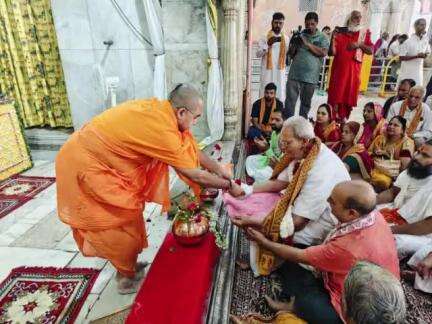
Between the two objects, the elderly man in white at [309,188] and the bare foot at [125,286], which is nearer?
the elderly man in white at [309,188]

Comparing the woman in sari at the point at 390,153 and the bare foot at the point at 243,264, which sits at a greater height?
the woman in sari at the point at 390,153

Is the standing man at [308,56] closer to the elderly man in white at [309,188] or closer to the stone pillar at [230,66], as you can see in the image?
the stone pillar at [230,66]

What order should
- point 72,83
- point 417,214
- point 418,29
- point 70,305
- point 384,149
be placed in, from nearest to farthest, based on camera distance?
1. point 70,305
2. point 417,214
3. point 384,149
4. point 72,83
5. point 418,29

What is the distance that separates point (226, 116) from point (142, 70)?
1563mm

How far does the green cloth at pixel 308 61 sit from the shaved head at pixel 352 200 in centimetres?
388

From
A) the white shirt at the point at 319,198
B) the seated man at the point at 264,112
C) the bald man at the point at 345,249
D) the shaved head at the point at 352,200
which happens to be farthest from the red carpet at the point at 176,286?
the seated man at the point at 264,112

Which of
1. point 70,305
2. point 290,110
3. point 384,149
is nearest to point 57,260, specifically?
point 70,305

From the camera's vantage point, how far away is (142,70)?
503 cm

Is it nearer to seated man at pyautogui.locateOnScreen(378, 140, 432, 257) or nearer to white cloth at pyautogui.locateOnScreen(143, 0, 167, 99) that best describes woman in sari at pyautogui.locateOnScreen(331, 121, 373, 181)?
seated man at pyautogui.locateOnScreen(378, 140, 432, 257)

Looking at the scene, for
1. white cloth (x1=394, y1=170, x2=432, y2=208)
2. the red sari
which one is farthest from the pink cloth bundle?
the red sari

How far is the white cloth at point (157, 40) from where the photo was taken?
4.46 m

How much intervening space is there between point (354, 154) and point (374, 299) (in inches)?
119

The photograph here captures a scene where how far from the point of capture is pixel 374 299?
3.28 feet

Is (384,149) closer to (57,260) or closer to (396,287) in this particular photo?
(396,287)
